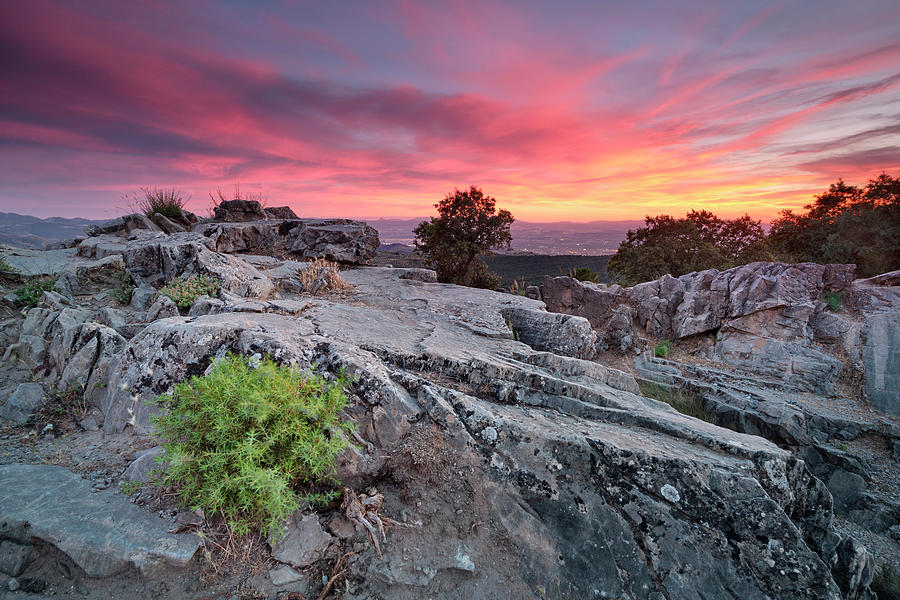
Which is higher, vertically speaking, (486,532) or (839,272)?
(839,272)

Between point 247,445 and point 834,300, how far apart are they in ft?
50.0

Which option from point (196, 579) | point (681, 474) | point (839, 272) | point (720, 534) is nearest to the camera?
point (196, 579)

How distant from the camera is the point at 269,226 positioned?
14133mm

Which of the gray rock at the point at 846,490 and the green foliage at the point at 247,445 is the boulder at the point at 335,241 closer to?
the green foliage at the point at 247,445

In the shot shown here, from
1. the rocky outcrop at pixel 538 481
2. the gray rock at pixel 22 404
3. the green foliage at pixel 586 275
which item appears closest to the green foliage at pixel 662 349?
the rocky outcrop at pixel 538 481

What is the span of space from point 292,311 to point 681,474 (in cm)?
546

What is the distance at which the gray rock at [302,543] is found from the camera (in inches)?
109

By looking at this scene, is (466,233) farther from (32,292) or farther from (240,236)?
(32,292)

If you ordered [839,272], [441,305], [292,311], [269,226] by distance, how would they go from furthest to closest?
[269,226] < [839,272] < [441,305] < [292,311]

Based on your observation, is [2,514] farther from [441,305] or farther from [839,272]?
[839,272]

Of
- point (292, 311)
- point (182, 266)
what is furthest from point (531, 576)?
point (182, 266)

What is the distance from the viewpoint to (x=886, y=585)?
4.68 meters

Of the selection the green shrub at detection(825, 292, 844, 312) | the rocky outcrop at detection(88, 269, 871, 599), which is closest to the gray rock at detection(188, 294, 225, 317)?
the rocky outcrop at detection(88, 269, 871, 599)

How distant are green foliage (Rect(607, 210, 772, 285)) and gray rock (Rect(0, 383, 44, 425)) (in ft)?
84.2
